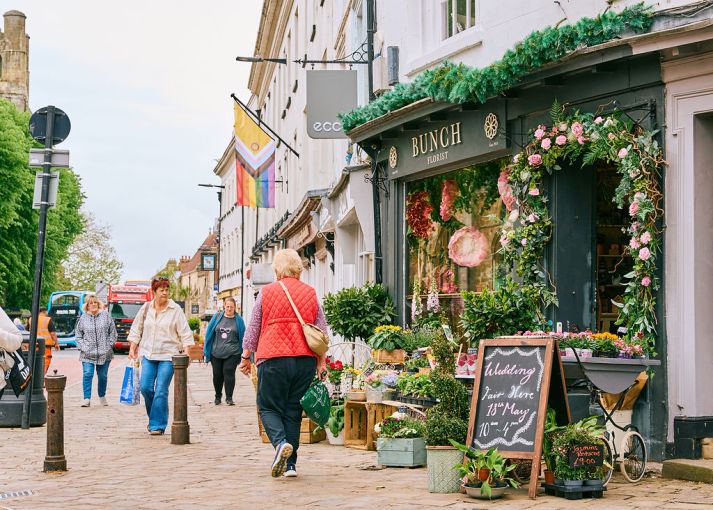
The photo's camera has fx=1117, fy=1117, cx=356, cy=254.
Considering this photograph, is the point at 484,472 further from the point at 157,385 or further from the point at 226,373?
the point at 226,373

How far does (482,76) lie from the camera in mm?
10477

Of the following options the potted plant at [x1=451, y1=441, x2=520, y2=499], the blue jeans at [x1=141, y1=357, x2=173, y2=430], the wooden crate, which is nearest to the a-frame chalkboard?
the potted plant at [x1=451, y1=441, x2=520, y2=499]

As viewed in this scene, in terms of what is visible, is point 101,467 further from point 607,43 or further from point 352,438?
point 607,43

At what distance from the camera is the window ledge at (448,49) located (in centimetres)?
1190

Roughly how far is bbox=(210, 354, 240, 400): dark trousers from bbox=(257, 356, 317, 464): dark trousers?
29.2 feet

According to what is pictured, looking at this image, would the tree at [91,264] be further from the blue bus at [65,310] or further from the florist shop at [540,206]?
the florist shop at [540,206]

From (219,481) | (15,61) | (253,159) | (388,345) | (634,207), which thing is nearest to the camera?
(219,481)

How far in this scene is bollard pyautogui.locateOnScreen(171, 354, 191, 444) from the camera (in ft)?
38.7

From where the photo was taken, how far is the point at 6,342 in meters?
6.89

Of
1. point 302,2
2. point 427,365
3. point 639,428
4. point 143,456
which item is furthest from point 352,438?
point 302,2

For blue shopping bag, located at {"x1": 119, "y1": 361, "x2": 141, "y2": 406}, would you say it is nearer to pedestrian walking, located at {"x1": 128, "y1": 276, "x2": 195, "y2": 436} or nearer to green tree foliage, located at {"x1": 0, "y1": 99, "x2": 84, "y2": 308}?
pedestrian walking, located at {"x1": 128, "y1": 276, "x2": 195, "y2": 436}

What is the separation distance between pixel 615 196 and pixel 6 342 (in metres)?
5.28

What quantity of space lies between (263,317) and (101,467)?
7.01ft

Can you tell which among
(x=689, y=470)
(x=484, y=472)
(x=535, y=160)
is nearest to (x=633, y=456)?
(x=689, y=470)
